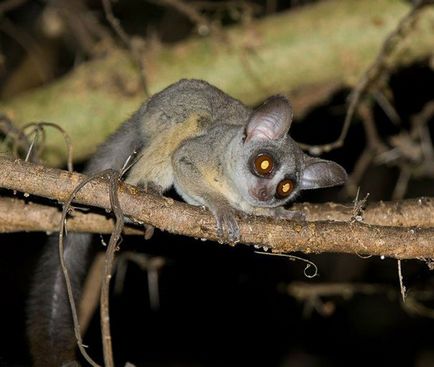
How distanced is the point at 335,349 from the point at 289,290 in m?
4.10

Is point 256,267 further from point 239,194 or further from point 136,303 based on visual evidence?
point 136,303

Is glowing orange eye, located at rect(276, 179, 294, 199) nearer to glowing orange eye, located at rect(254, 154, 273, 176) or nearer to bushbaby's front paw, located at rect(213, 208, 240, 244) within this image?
glowing orange eye, located at rect(254, 154, 273, 176)

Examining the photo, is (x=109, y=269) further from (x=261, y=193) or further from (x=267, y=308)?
(x=267, y=308)

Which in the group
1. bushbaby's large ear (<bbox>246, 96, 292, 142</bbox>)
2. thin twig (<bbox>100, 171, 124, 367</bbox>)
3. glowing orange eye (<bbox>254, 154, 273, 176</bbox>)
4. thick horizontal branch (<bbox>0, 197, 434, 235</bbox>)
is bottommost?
thin twig (<bbox>100, 171, 124, 367</bbox>)

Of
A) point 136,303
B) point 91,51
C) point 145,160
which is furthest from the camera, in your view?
point 136,303

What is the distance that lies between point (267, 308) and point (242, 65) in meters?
3.64

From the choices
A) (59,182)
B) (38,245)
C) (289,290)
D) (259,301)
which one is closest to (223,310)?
(259,301)

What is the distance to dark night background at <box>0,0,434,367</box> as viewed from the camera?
8305 millimetres

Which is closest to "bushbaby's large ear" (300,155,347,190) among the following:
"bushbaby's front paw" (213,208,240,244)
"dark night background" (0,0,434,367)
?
"bushbaby's front paw" (213,208,240,244)

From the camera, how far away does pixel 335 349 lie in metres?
9.79

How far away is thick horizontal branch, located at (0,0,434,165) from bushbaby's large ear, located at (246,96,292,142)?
1.84 m

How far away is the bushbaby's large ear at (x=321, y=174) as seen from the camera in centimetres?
449

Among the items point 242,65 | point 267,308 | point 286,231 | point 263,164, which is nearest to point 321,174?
point 263,164

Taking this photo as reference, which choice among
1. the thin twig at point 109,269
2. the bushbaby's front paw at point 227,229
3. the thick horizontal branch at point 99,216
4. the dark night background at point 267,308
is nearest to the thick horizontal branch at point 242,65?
the dark night background at point 267,308
